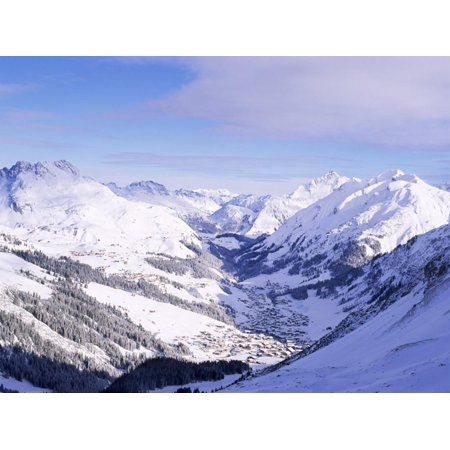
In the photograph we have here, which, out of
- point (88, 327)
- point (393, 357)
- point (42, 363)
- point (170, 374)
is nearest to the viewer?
point (393, 357)

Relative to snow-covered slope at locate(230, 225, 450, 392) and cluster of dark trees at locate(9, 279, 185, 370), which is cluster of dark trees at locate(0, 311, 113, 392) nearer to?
cluster of dark trees at locate(9, 279, 185, 370)

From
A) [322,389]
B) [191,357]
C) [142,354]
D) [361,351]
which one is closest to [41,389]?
[142,354]

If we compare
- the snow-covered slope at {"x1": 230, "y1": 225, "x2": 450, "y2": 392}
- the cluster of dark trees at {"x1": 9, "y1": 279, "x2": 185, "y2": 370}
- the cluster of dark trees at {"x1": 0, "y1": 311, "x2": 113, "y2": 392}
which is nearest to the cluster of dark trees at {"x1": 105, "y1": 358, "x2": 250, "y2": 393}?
the snow-covered slope at {"x1": 230, "y1": 225, "x2": 450, "y2": 392}

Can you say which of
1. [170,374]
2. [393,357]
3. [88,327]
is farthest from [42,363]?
[393,357]

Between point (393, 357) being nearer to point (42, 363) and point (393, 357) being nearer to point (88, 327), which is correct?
point (42, 363)

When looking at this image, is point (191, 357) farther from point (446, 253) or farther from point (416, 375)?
point (416, 375)

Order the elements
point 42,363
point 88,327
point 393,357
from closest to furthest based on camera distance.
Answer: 1. point 393,357
2. point 42,363
3. point 88,327

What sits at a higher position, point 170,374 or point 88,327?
point 88,327

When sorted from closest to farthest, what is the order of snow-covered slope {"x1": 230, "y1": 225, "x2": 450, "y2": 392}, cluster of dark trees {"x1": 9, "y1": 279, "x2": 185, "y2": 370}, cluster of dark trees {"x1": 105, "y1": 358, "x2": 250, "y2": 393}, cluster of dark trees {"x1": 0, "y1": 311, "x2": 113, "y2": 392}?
snow-covered slope {"x1": 230, "y1": 225, "x2": 450, "y2": 392} → cluster of dark trees {"x1": 105, "y1": 358, "x2": 250, "y2": 393} → cluster of dark trees {"x1": 0, "y1": 311, "x2": 113, "y2": 392} → cluster of dark trees {"x1": 9, "y1": 279, "x2": 185, "y2": 370}
